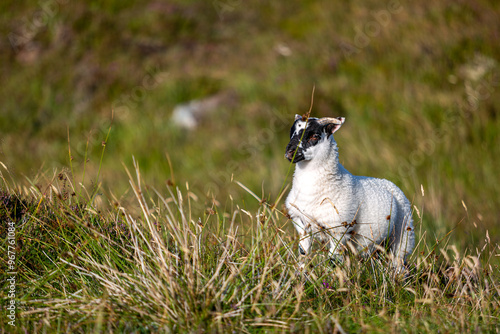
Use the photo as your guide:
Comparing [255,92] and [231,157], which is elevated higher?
[255,92]

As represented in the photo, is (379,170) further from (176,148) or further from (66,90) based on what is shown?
(66,90)

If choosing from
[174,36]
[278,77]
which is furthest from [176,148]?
[174,36]

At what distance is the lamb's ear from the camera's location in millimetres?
2688

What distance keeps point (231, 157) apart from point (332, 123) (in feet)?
17.8

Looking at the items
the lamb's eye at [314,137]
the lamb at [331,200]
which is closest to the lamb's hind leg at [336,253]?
the lamb at [331,200]

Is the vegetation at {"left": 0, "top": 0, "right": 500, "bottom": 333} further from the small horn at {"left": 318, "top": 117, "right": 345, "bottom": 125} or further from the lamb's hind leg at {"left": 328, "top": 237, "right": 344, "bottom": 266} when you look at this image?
the small horn at {"left": 318, "top": 117, "right": 345, "bottom": 125}

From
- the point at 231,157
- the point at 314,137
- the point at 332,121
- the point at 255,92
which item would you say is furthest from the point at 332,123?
the point at 255,92

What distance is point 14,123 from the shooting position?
11922mm

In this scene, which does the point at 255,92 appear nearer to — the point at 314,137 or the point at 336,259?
the point at 314,137

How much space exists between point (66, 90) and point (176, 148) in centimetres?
634

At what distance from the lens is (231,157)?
26.6 ft

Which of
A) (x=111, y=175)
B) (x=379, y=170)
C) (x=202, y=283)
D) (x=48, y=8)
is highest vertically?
(x=48, y=8)

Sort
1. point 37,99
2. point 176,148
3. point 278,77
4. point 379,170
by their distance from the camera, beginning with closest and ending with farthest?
point 379,170 < point 176,148 < point 278,77 < point 37,99

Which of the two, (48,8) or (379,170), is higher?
(48,8)
